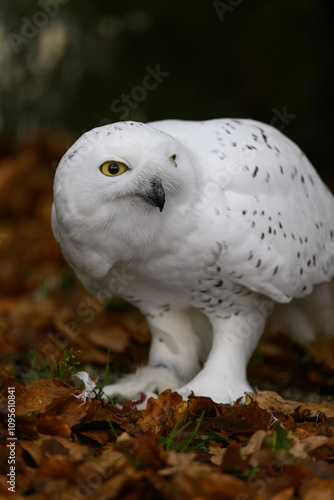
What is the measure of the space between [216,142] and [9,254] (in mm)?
3365

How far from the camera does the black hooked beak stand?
2.45 m

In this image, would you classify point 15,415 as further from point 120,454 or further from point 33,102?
point 33,102

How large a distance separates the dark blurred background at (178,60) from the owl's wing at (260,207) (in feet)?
13.6

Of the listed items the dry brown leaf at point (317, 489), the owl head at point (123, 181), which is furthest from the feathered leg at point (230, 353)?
the dry brown leaf at point (317, 489)

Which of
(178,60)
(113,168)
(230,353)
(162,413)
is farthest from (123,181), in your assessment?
(178,60)

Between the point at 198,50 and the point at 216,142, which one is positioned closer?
the point at 216,142

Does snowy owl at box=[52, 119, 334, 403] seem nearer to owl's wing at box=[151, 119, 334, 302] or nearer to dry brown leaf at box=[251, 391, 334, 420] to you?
owl's wing at box=[151, 119, 334, 302]

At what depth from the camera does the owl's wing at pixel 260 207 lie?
2.77m

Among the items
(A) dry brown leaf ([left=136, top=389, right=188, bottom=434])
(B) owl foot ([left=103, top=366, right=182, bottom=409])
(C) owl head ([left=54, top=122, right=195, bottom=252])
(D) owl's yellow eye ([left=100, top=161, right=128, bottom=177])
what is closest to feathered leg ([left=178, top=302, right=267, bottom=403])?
(B) owl foot ([left=103, top=366, right=182, bottom=409])

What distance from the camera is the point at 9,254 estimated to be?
5.88 metres

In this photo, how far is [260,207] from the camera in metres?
2.86

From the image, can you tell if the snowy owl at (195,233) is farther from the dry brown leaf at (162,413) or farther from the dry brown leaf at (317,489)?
the dry brown leaf at (317,489)

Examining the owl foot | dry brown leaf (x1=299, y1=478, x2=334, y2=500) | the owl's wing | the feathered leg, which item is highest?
the owl's wing

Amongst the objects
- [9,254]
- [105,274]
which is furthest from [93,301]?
[105,274]
